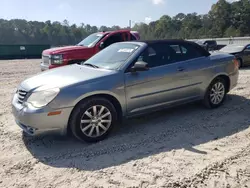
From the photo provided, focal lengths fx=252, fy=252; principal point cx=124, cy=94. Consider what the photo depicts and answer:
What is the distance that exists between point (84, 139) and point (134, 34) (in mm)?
7456

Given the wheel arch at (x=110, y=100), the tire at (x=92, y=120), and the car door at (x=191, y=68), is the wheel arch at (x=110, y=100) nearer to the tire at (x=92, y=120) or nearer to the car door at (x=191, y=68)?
the tire at (x=92, y=120)

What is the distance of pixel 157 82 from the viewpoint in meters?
4.57

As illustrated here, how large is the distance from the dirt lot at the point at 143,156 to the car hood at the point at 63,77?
3.09 ft

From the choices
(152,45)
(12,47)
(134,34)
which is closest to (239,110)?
(152,45)

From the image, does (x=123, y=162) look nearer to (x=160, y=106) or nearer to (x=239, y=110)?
(x=160, y=106)

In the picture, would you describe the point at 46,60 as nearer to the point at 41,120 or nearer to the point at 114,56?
the point at 114,56

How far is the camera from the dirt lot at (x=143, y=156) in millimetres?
3012

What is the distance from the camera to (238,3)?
85062 mm

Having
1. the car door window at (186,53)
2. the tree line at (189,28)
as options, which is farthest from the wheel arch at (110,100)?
the tree line at (189,28)

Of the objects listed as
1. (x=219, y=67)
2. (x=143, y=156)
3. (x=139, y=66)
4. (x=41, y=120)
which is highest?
(x=139, y=66)

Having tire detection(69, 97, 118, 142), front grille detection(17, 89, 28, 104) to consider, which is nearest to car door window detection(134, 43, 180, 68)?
tire detection(69, 97, 118, 142)

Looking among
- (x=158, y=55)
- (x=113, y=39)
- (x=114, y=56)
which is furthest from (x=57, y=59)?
(x=158, y=55)

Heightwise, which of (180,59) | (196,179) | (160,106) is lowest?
(196,179)

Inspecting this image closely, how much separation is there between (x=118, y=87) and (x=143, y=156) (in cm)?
121
